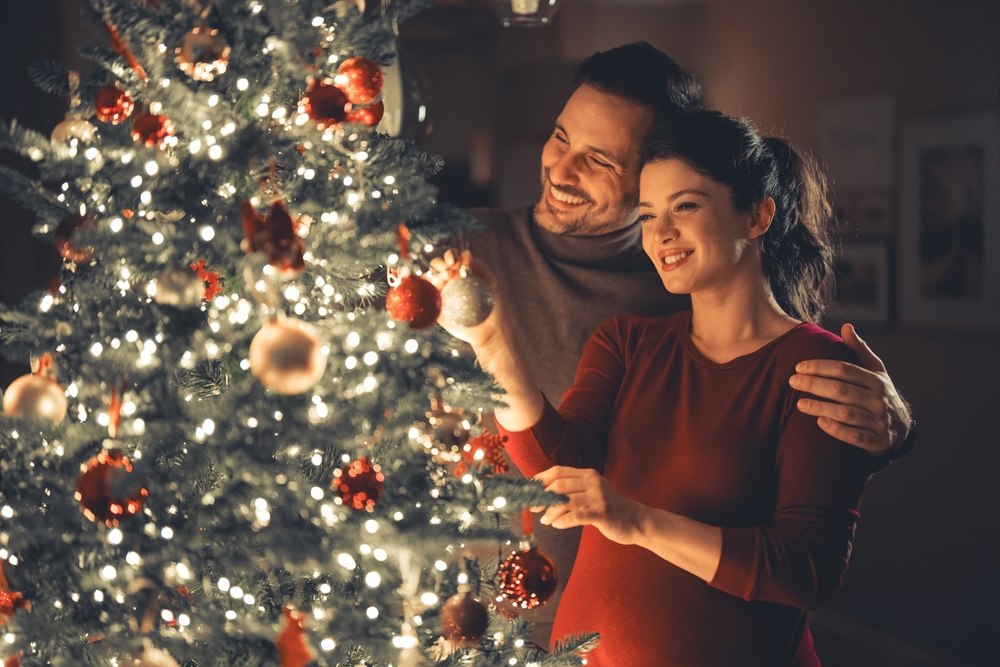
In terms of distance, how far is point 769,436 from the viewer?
4.07ft

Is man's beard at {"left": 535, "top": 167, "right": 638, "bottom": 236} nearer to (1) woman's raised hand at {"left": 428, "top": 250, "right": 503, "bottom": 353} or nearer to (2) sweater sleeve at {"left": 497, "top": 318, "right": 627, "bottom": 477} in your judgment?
(2) sweater sleeve at {"left": 497, "top": 318, "right": 627, "bottom": 477}

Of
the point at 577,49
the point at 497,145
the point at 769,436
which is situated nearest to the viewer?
the point at 769,436

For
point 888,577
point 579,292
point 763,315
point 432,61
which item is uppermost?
point 763,315

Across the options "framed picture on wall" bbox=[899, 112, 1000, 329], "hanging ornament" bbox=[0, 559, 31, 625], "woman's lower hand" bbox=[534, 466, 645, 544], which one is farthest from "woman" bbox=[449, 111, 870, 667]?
"framed picture on wall" bbox=[899, 112, 1000, 329]

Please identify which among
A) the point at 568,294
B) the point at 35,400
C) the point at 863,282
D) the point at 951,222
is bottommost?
the point at 863,282

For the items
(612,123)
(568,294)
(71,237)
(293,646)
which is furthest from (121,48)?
(568,294)

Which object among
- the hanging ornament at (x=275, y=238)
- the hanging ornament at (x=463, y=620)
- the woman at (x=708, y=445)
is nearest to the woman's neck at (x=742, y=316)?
the woman at (x=708, y=445)

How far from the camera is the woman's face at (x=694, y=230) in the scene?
1.29 m

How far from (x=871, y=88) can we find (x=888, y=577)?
2.16 metres

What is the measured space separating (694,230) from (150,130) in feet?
2.56

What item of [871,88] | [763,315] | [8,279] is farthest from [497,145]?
[763,315]

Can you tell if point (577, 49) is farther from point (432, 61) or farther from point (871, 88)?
point (871, 88)

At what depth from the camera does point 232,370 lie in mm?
949

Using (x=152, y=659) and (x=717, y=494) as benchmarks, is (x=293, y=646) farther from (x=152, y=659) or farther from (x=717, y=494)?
(x=717, y=494)
